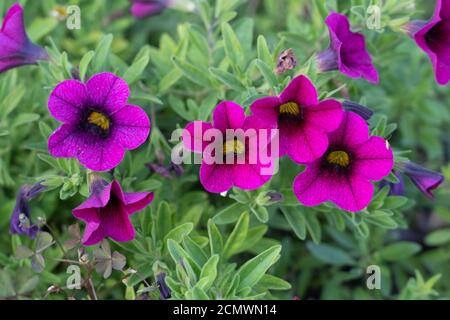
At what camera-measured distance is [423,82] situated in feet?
10.2

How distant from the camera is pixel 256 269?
2102mm

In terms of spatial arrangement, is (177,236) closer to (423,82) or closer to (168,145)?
(168,145)

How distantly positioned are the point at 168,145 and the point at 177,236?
16.9 inches

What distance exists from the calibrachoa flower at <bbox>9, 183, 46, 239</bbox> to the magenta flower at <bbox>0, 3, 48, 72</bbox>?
17.5 inches

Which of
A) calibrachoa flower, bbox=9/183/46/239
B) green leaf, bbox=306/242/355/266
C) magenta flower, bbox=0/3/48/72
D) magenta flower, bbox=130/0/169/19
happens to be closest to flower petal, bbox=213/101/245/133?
calibrachoa flower, bbox=9/183/46/239

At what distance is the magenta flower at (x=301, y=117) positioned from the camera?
188cm

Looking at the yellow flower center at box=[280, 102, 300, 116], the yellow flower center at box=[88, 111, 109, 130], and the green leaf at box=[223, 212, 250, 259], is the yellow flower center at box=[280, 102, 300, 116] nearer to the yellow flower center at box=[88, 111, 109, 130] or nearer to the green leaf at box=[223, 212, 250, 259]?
the green leaf at box=[223, 212, 250, 259]

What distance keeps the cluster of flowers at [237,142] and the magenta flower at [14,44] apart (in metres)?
0.42

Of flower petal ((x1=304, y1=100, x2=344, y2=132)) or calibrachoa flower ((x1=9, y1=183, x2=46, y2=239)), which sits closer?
flower petal ((x1=304, y1=100, x2=344, y2=132))

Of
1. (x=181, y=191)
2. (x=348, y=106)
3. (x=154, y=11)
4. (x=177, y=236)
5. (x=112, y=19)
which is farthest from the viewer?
(x=112, y=19)

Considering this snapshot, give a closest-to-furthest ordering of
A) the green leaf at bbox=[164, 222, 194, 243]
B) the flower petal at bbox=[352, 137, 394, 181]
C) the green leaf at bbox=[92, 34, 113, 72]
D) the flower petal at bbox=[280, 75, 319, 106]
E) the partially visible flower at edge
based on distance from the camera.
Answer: the flower petal at bbox=[280, 75, 319, 106], the flower petal at bbox=[352, 137, 394, 181], the partially visible flower at edge, the green leaf at bbox=[164, 222, 194, 243], the green leaf at bbox=[92, 34, 113, 72]

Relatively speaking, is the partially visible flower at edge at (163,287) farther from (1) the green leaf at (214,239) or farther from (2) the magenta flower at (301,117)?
(2) the magenta flower at (301,117)

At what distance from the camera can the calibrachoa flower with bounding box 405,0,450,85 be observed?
2.10m
